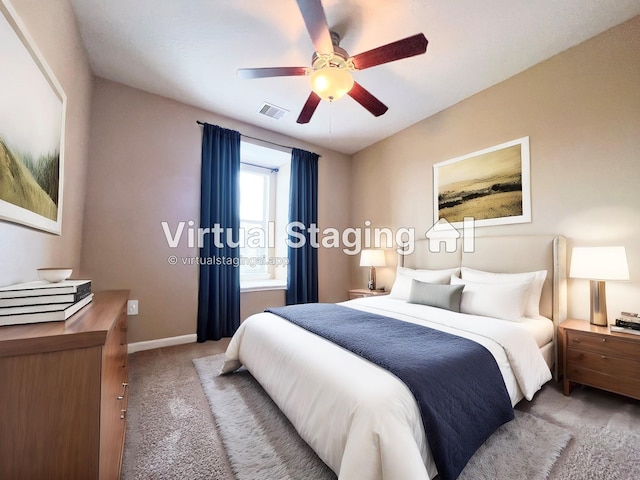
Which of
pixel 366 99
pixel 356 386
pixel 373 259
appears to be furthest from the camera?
pixel 373 259

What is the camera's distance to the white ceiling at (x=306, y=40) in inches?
75.3

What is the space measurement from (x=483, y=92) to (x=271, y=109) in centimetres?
239

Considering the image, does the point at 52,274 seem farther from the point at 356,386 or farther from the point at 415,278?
the point at 415,278

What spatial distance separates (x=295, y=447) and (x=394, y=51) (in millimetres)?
2427

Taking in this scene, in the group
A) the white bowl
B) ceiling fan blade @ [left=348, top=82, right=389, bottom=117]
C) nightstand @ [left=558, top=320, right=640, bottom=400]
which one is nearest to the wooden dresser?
the white bowl

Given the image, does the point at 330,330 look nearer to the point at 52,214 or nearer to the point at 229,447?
the point at 229,447

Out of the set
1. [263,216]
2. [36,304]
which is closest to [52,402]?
[36,304]

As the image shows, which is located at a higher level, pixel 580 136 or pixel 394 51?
pixel 394 51

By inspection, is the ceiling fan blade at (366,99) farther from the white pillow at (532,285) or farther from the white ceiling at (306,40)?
the white pillow at (532,285)

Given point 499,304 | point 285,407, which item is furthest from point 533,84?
point 285,407

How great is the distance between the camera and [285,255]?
417cm

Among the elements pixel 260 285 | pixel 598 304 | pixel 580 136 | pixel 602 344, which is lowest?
pixel 602 344

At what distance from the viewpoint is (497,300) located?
2.22m

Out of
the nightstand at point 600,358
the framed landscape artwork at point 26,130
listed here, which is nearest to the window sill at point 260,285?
the framed landscape artwork at point 26,130
